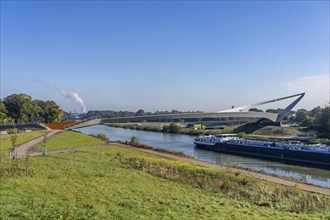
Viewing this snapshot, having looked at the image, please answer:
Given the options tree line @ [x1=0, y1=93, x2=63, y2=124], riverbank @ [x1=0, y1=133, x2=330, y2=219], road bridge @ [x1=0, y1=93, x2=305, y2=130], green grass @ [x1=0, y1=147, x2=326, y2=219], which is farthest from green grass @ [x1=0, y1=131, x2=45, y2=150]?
tree line @ [x1=0, y1=93, x2=63, y2=124]

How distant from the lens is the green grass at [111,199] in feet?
30.2

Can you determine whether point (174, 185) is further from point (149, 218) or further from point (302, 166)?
point (302, 166)

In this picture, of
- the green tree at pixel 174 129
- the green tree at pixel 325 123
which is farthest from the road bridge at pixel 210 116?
the green tree at pixel 325 123

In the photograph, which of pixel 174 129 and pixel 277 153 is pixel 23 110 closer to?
pixel 174 129

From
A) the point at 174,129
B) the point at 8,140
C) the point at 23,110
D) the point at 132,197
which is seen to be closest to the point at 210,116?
the point at 174,129

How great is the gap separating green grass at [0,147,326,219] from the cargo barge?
27.4 meters

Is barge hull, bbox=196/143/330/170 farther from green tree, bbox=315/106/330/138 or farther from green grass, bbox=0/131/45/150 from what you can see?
green grass, bbox=0/131/45/150

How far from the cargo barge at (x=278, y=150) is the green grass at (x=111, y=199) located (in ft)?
90.0

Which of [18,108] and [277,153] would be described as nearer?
[277,153]

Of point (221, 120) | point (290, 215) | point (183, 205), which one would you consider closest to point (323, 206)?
point (290, 215)

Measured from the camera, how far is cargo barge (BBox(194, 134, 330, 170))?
37375 millimetres

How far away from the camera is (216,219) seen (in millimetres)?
9109

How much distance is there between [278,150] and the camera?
139 feet

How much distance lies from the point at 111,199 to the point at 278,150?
3538 centimetres
